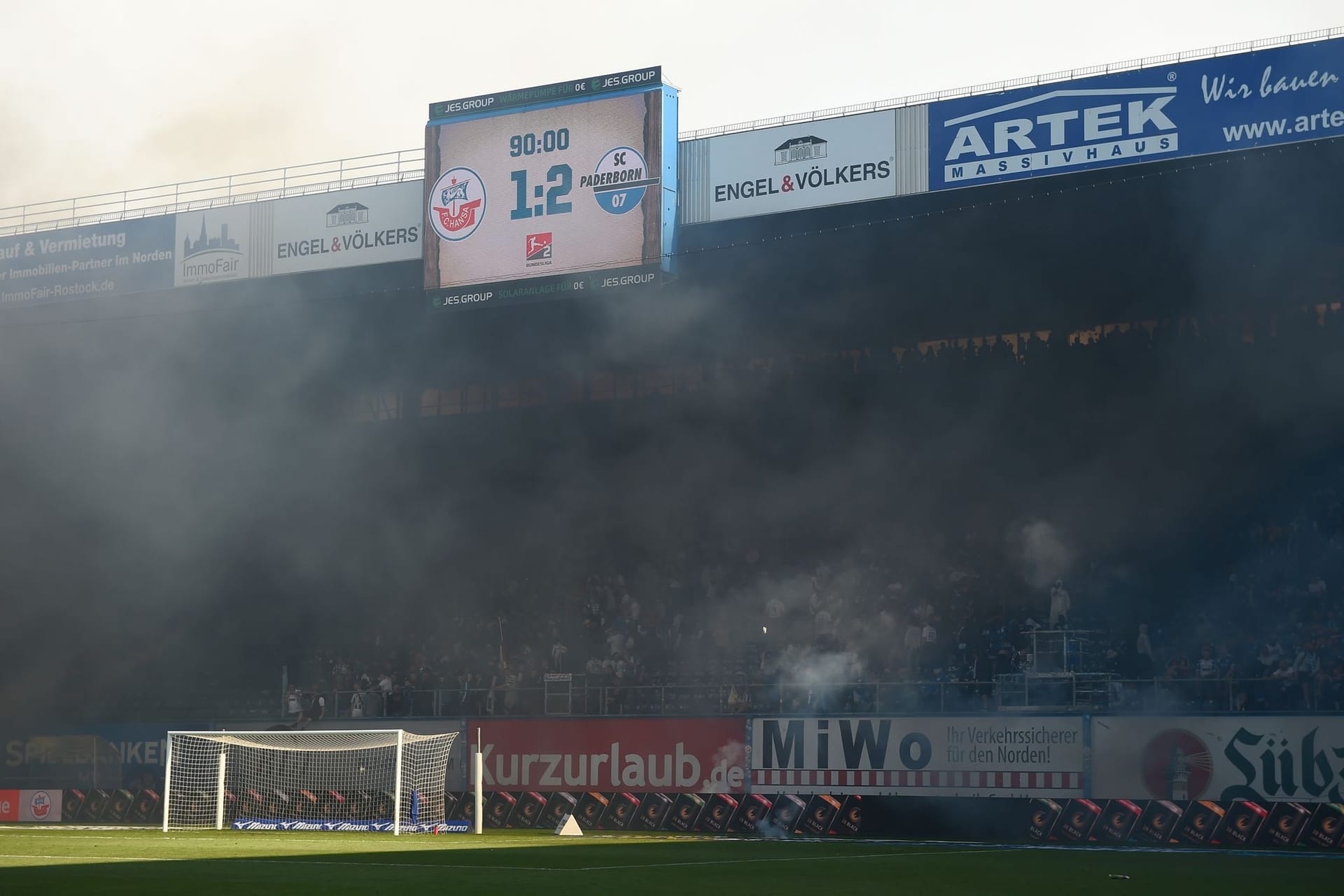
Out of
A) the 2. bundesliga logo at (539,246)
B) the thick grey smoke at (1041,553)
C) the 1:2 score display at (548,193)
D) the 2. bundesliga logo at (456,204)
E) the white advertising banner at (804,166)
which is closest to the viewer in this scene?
the white advertising banner at (804,166)

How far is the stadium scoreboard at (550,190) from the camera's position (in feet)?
97.5

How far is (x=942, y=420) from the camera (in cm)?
3406

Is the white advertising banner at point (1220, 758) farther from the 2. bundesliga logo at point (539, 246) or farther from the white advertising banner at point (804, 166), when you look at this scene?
the 2. bundesliga logo at point (539, 246)

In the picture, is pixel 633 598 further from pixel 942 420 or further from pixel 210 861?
pixel 210 861

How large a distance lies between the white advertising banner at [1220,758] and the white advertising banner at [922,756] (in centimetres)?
60

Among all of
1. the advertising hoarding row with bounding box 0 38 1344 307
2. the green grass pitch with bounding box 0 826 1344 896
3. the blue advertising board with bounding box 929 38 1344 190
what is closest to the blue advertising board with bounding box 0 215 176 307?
the advertising hoarding row with bounding box 0 38 1344 307

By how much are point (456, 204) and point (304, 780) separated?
12.2 meters

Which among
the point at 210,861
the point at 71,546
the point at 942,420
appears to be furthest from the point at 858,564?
the point at 71,546

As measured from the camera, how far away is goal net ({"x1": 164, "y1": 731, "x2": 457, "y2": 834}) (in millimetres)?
28281

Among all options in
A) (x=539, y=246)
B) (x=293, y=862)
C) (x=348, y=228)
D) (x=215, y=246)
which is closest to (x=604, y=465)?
(x=539, y=246)

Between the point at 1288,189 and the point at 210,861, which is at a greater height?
the point at 1288,189

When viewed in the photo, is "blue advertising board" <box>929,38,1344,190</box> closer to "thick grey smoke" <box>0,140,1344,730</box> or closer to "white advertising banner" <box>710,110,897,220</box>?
"white advertising banner" <box>710,110,897,220</box>

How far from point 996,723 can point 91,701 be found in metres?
23.1

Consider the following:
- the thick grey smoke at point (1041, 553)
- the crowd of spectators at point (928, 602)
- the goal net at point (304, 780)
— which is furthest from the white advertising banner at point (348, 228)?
the thick grey smoke at point (1041, 553)
